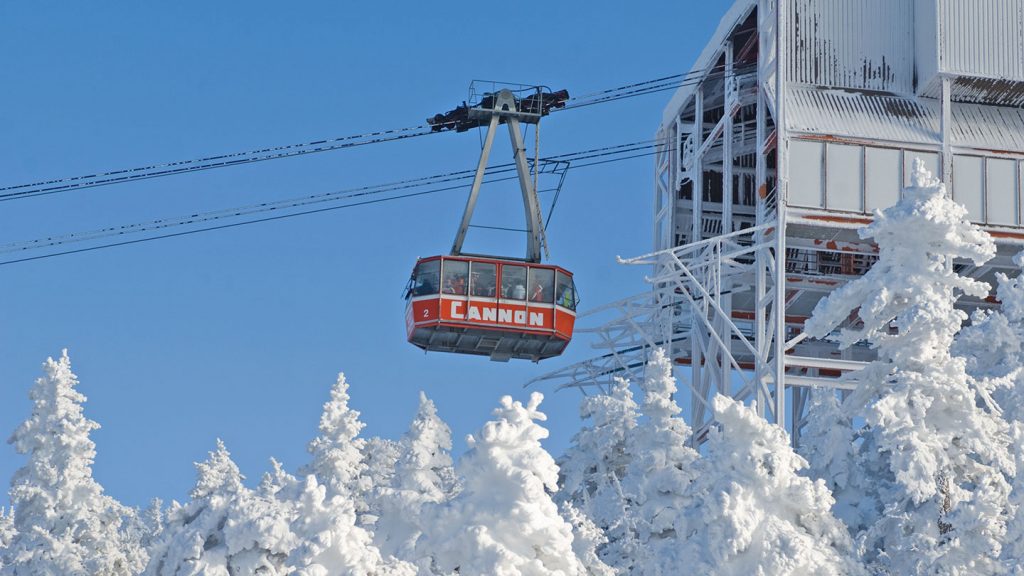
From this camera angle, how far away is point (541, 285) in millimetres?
58531

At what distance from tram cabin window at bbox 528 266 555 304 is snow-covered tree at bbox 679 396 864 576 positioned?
71.7 feet

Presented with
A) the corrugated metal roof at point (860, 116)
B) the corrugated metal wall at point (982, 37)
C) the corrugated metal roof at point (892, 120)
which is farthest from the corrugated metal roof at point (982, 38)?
the corrugated metal roof at point (860, 116)

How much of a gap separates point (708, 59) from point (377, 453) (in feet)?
61.5

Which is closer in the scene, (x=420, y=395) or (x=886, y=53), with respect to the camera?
(x=420, y=395)

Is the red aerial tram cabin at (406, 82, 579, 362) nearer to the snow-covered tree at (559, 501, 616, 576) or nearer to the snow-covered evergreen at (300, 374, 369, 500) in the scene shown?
the snow-covered evergreen at (300, 374, 369, 500)

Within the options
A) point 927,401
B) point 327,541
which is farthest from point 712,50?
point 327,541

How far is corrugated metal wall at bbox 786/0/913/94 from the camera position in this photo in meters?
64.8

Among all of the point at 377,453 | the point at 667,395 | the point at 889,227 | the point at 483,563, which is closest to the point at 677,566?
the point at 483,563

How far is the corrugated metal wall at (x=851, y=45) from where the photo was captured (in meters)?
64.8

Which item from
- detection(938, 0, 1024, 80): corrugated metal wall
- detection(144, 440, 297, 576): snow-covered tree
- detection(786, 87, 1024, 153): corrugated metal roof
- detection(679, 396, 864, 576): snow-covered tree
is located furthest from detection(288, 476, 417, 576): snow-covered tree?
detection(938, 0, 1024, 80): corrugated metal wall

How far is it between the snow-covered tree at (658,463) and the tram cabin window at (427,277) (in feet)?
27.0

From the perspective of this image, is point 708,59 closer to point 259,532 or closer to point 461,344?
point 461,344

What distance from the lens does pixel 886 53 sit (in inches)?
2569

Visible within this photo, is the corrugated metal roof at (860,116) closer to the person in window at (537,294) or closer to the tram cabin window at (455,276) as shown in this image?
the person in window at (537,294)
